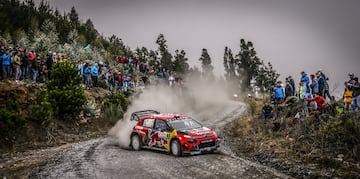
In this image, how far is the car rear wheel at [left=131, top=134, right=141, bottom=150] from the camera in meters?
18.2

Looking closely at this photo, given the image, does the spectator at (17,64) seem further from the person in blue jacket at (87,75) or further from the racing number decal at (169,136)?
the racing number decal at (169,136)

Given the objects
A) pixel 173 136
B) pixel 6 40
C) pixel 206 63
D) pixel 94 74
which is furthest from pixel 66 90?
pixel 206 63

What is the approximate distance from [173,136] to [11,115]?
30.3ft

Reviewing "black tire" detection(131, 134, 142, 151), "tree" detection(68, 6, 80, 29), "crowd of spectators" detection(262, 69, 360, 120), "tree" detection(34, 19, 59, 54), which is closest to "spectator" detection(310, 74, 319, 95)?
"crowd of spectators" detection(262, 69, 360, 120)

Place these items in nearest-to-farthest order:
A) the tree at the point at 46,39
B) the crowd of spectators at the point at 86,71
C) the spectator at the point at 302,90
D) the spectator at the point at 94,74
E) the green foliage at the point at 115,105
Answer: the spectator at the point at 302,90, the crowd of spectators at the point at 86,71, the spectator at the point at 94,74, the green foliage at the point at 115,105, the tree at the point at 46,39

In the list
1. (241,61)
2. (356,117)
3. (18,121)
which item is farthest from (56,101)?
(241,61)

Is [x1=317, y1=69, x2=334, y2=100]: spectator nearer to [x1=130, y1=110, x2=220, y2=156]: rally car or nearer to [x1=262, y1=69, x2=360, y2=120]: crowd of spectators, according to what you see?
[x1=262, y1=69, x2=360, y2=120]: crowd of spectators

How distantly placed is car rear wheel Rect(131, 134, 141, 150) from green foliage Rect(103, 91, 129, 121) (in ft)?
33.5

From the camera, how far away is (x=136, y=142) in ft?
60.1

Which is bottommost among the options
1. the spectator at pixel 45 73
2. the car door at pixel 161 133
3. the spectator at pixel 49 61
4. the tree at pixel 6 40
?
the car door at pixel 161 133

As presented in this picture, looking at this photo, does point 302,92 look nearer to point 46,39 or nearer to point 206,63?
point 46,39

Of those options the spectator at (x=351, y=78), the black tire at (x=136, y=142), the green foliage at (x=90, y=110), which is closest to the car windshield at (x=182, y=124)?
the black tire at (x=136, y=142)

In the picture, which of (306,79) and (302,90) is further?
(306,79)

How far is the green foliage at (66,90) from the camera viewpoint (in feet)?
77.4
